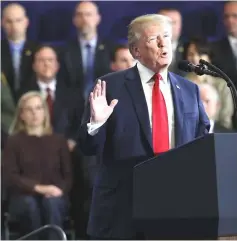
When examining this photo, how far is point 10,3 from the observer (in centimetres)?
693

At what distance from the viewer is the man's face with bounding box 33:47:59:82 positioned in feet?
21.9

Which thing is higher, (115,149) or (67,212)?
(115,149)

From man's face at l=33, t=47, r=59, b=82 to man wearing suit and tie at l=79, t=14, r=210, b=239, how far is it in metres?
3.17

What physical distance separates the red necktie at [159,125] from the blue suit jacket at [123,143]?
3cm

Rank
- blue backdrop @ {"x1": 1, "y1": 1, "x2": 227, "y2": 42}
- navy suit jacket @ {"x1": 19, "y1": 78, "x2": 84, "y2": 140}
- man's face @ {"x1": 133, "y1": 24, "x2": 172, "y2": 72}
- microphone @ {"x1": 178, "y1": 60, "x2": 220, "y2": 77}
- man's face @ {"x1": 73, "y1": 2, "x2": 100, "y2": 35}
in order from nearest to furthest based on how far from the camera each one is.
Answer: microphone @ {"x1": 178, "y1": 60, "x2": 220, "y2": 77} < man's face @ {"x1": 133, "y1": 24, "x2": 172, "y2": 72} < navy suit jacket @ {"x1": 19, "y1": 78, "x2": 84, "y2": 140} < man's face @ {"x1": 73, "y1": 2, "x2": 100, "y2": 35} < blue backdrop @ {"x1": 1, "y1": 1, "x2": 227, "y2": 42}

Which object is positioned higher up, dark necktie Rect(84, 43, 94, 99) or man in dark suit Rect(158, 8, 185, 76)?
man in dark suit Rect(158, 8, 185, 76)

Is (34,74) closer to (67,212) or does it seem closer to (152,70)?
(67,212)

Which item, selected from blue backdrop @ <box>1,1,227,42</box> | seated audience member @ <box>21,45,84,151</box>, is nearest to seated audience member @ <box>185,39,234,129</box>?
blue backdrop @ <box>1,1,227,42</box>

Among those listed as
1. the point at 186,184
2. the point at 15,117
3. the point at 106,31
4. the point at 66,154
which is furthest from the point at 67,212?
the point at 186,184

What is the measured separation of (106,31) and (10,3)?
846 millimetres

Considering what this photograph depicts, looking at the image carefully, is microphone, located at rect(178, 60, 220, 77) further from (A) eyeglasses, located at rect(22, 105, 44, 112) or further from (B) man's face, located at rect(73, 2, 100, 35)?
(B) man's face, located at rect(73, 2, 100, 35)

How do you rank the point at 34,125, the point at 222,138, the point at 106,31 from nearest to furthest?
1. the point at 222,138
2. the point at 34,125
3. the point at 106,31

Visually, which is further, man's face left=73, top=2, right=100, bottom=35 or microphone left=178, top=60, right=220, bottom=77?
man's face left=73, top=2, right=100, bottom=35

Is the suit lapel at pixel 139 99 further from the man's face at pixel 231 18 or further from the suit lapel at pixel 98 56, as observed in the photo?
the man's face at pixel 231 18
